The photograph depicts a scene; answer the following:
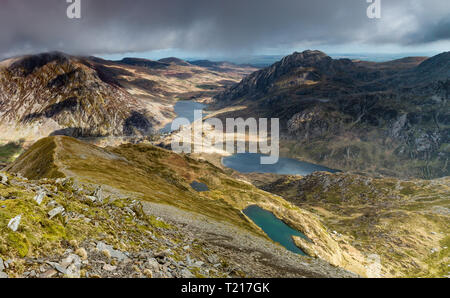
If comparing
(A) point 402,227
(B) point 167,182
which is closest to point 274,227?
(B) point 167,182

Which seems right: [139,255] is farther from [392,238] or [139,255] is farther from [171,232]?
[392,238]

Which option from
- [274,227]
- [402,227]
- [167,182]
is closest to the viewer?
[167,182]

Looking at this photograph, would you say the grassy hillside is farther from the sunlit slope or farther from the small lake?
the small lake

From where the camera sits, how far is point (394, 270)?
10831 centimetres

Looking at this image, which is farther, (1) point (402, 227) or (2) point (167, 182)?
(1) point (402, 227)

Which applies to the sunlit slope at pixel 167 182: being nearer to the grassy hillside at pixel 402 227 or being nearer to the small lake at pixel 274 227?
the small lake at pixel 274 227

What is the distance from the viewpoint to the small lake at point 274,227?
94.5 metres

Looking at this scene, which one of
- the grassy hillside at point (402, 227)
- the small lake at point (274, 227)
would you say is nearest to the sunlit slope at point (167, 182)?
the small lake at point (274, 227)

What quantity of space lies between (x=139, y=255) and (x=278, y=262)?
25.5m

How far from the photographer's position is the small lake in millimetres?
94500

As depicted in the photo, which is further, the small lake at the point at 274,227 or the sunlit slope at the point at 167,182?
the small lake at the point at 274,227

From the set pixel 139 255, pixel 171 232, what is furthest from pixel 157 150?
pixel 139 255

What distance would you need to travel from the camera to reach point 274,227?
108312 mm

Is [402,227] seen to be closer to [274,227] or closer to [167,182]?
[274,227]
